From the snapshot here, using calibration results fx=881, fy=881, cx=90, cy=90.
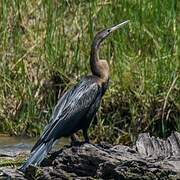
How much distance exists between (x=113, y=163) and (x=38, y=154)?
0.93m

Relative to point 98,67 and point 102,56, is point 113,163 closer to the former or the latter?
point 98,67

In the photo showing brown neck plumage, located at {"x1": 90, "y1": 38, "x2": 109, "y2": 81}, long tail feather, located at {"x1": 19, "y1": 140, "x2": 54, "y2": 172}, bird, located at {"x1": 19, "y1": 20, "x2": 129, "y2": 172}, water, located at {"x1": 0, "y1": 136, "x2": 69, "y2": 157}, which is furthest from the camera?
water, located at {"x1": 0, "y1": 136, "x2": 69, "y2": 157}

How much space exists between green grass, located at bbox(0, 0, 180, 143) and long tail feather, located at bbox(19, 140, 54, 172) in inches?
73.4

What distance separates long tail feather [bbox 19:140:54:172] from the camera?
6070 millimetres

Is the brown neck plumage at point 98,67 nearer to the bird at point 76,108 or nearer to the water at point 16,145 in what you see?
the bird at point 76,108

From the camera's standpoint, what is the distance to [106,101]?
8398 mm

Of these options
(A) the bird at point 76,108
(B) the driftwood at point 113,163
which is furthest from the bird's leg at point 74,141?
(B) the driftwood at point 113,163

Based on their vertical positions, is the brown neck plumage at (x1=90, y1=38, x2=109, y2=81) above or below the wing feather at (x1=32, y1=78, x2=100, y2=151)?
above

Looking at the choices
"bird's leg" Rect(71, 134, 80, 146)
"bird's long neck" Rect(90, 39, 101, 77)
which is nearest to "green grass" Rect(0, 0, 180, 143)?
"bird's leg" Rect(71, 134, 80, 146)

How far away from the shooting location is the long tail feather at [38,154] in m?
6.07

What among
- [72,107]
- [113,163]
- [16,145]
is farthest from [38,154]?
[16,145]

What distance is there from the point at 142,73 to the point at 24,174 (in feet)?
9.33

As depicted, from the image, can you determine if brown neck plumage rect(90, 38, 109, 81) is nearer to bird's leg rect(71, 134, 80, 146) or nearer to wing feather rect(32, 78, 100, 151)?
wing feather rect(32, 78, 100, 151)

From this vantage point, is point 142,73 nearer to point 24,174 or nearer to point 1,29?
point 1,29
